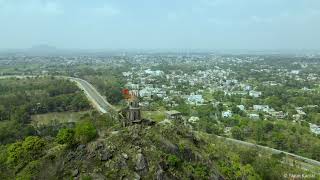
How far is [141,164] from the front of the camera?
28.1 metres

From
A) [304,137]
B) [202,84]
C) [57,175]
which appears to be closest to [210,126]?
[304,137]

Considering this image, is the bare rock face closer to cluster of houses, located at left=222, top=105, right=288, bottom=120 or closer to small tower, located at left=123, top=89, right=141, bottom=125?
small tower, located at left=123, top=89, right=141, bottom=125

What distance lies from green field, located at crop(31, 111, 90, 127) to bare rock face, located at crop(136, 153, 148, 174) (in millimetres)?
32123

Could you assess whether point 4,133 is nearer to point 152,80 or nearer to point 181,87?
point 181,87

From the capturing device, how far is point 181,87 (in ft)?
324

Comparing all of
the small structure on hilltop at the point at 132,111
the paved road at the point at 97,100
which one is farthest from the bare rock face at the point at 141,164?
the paved road at the point at 97,100

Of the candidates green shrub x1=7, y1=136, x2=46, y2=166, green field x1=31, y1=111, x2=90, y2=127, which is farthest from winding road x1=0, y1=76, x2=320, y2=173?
green shrub x1=7, y1=136, x2=46, y2=166

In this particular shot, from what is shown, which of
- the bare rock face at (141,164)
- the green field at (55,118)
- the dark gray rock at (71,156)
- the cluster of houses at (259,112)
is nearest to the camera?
the bare rock face at (141,164)

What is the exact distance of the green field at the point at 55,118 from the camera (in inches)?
2316

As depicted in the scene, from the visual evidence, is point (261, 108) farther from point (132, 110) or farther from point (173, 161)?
point (173, 161)

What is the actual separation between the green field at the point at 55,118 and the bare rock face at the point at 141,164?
3212 centimetres

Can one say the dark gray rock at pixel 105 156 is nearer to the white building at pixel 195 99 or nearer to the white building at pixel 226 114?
the white building at pixel 226 114

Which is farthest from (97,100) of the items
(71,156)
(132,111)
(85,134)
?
(71,156)

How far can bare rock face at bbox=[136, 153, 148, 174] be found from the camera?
27.9 metres
